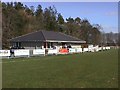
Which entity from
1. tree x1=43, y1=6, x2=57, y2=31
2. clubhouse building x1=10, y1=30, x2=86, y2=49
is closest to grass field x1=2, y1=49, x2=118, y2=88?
clubhouse building x1=10, y1=30, x2=86, y2=49

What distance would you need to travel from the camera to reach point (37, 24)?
113938 millimetres

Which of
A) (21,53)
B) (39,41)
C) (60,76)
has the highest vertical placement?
(39,41)

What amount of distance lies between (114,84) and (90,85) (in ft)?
3.82

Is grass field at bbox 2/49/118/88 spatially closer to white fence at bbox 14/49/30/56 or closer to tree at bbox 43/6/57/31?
white fence at bbox 14/49/30/56

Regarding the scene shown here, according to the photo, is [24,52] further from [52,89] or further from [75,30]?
[75,30]

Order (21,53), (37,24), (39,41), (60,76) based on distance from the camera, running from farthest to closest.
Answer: (37,24) → (39,41) → (21,53) → (60,76)

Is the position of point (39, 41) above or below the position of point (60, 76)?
above

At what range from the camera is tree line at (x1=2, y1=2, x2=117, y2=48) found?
306 ft

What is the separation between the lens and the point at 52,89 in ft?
43.4

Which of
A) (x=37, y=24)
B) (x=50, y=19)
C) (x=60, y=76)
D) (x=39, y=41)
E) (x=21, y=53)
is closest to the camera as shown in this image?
(x=60, y=76)

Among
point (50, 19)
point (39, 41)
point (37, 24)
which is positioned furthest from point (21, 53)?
point (50, 19)

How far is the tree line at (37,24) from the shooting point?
93.2 meters

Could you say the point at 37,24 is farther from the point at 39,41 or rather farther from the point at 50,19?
the point at 39,41

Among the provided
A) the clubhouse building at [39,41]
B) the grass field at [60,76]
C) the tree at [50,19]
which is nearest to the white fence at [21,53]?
the grass field at [60,76]
